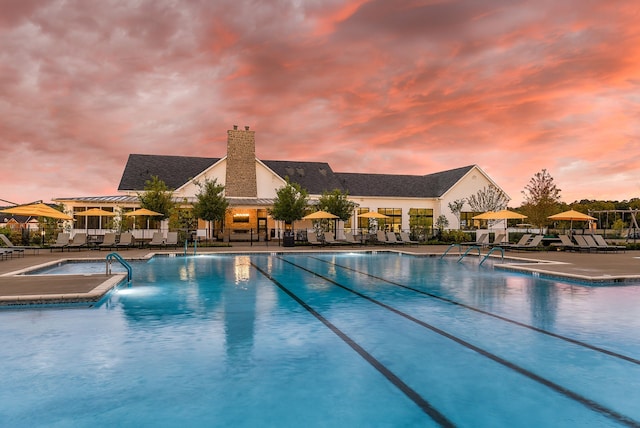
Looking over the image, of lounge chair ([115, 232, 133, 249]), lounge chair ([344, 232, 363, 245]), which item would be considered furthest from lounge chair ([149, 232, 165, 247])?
lounge chair ([344, 232, 363, 245])

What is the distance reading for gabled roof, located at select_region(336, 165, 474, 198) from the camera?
148 feet

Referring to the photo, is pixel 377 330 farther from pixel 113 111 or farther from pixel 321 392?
pixel 113 111

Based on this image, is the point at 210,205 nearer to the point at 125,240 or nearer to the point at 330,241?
the point at 125,240

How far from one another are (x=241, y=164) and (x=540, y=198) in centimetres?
2533

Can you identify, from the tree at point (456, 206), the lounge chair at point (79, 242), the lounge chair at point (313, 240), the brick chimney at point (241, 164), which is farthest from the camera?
the tree at point (456, 206)

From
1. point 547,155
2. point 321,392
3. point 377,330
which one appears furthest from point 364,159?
point 321,392

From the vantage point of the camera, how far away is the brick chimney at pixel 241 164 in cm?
3947

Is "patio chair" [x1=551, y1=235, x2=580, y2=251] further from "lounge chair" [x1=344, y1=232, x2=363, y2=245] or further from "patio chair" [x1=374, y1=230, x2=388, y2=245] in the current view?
"lounge chair" [x1=344, y1=232, x2=363, y2=245]

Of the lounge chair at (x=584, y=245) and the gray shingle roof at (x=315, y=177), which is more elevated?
the gray shingle roof at (x=315, y=177)

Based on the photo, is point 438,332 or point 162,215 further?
point 162,215

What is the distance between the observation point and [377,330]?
7.93 metres

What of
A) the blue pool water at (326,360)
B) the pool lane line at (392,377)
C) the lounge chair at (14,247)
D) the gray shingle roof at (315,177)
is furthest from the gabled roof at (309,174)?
the pool lane line at (392,377)

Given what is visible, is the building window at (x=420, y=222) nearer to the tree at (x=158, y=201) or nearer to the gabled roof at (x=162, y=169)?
the tree at (x=158, y=201)

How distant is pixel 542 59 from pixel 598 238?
12.2 meters
